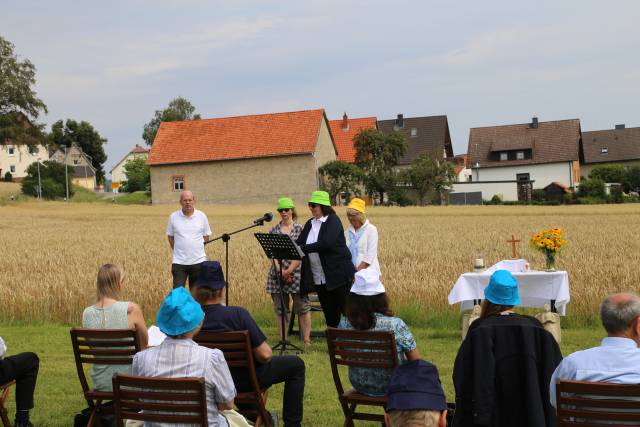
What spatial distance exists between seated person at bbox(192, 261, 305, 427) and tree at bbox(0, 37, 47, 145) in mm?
63811

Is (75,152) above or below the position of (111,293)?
above

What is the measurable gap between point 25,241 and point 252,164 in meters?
37.6

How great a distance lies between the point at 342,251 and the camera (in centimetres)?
940

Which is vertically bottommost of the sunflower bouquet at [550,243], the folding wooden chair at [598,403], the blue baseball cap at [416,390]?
the folding wooden chair at [598,403]

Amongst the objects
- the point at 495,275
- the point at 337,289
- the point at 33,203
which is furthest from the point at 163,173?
the point at 495,275

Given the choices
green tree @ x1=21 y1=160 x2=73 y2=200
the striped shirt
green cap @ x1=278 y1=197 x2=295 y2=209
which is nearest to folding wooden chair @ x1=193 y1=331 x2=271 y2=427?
the striped shirt

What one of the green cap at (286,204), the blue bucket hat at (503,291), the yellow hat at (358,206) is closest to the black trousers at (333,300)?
the yellow hat at (358,206)

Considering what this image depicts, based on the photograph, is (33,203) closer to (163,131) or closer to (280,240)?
(163,131)

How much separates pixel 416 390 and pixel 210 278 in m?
2.26

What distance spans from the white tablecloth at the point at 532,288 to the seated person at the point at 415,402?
6366 millimetres

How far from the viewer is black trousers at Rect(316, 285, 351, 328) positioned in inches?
372

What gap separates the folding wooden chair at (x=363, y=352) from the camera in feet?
17.1

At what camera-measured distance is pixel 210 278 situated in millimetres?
5707

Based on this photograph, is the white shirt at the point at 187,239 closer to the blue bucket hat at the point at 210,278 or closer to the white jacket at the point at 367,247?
the white jacket at the point at 367,247
